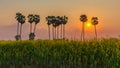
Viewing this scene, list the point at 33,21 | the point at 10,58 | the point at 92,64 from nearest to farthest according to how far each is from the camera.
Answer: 1. the point at 92,64
2. the point at 10,58
3. the point at 33,21

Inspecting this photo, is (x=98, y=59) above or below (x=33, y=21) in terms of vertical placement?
below

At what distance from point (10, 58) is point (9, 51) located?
223cm

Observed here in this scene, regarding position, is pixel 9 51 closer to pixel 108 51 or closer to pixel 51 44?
pixel 51 44

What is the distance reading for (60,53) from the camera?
78.5 ft

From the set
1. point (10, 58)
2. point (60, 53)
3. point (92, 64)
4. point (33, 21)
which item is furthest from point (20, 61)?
point (33, 21)

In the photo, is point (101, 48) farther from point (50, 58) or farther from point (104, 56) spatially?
point (50, 58)

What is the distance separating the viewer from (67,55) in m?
24.0

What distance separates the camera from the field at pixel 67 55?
22.5m

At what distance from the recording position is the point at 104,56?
22656mm

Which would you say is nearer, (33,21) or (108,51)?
(108,51)

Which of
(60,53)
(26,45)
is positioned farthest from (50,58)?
(26,45)

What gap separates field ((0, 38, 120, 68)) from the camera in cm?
2253

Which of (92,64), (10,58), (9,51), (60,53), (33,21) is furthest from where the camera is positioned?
(33,21)

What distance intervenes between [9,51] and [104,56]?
7631mm
